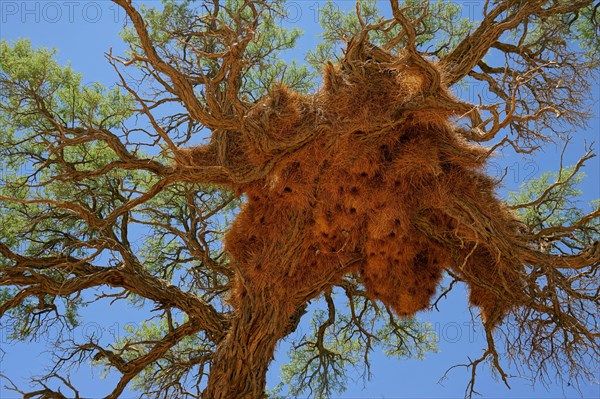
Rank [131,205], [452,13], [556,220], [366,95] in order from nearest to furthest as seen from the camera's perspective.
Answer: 1. [366,95]
2. [131,205]
3. [556,220]
4. [452,13]

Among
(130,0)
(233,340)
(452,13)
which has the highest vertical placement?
(452,13)

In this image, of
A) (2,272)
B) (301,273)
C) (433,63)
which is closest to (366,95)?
(433,63)

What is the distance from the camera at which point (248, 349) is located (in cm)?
641

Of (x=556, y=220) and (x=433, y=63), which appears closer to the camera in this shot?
(x=433, y=63)

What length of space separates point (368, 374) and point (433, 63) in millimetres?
4412

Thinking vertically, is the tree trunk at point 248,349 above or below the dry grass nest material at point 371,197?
below

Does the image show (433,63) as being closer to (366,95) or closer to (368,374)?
(366,95)

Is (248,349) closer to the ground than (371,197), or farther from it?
closer to the ground

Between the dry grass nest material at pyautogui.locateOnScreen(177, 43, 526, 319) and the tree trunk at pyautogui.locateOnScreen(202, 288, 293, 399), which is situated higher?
the dry grass nest material at pyautogui.locateOnScreen(177, 43, 526, 319)

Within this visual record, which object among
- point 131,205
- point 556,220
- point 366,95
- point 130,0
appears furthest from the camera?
point 556,220

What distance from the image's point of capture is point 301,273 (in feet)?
22.2

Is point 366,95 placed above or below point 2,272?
above

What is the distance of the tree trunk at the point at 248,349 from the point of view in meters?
6.29

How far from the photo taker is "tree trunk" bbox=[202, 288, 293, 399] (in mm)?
6285
